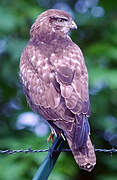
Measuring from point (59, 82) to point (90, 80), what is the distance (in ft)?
4.53

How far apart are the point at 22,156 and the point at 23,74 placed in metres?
0.89

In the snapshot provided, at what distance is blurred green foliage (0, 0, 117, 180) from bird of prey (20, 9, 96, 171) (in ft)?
2.48

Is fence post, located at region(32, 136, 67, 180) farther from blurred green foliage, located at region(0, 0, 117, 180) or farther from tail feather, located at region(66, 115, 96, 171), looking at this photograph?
blurred green foliage, located at region(0, 0, 117, 180)

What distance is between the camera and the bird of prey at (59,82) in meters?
4.30

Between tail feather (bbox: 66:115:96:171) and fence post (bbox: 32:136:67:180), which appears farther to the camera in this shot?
tail feather (bbox: 66:115:96:171)

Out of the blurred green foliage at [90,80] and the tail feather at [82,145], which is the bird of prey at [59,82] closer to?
the tail feather at [82,145]

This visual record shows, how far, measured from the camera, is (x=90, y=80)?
6047mm

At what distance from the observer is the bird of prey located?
4.30 metres

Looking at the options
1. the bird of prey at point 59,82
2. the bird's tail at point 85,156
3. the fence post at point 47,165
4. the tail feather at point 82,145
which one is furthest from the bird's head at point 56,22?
the fence post at point 47,165

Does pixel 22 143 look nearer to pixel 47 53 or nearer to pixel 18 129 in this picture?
pixel 18 129

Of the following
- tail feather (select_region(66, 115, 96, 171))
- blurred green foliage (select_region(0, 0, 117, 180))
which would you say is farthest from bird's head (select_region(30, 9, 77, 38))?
tail feather (select_region(66, 115, 96, 171))

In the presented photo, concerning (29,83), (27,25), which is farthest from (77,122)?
(27,25)

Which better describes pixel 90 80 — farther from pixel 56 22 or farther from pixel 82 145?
pixel 82 145

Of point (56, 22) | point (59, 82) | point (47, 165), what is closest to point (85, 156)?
point (47, 165)
